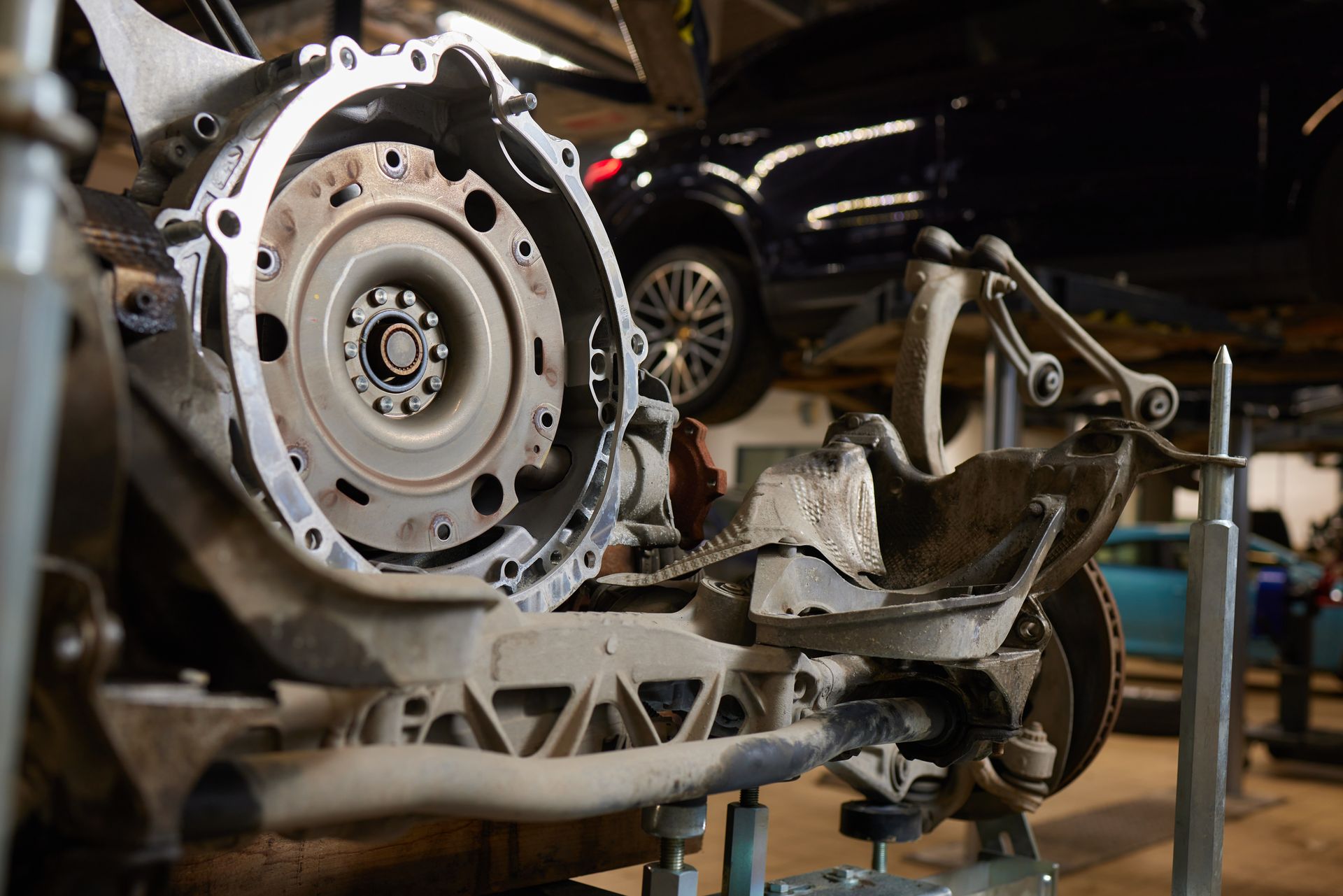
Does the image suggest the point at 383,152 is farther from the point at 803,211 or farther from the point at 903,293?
the point at 803,211

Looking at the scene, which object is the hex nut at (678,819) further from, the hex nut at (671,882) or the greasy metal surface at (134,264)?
the greasy metal surface at (134,264)

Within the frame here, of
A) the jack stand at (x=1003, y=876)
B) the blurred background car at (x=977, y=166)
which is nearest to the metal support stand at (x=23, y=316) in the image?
the jack stand at (x=1003, y=876)

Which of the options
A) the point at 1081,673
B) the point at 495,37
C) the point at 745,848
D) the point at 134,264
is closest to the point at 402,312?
the point at 134,264

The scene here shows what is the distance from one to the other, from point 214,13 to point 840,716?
1.31 metres

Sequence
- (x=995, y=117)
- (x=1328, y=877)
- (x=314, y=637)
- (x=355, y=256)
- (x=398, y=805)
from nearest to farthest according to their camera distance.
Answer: (x=314, y=637)
(x=398, y=805)
(x=355, y=256)
(x=1328, y=877)
(x=995, y=117)

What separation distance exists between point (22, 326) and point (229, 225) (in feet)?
2.49

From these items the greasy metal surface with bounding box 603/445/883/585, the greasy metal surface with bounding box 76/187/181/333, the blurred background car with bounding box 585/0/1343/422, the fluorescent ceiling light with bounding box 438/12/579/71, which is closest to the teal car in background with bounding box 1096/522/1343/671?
the blurred background car with bounding box 585/0/1343/422

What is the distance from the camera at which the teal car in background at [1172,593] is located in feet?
24.3

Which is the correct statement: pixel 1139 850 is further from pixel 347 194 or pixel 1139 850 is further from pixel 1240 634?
pixel 347 194

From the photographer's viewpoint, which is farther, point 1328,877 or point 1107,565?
point 1107,565

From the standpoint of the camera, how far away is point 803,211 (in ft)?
14.8

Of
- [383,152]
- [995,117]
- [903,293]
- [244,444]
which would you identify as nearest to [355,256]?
[383,152]

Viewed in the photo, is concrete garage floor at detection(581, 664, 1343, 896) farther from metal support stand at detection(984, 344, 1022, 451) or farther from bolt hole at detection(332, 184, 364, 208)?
bolt hole at detection(332, 184, 364, 208)

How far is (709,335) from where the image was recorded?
4.75m
